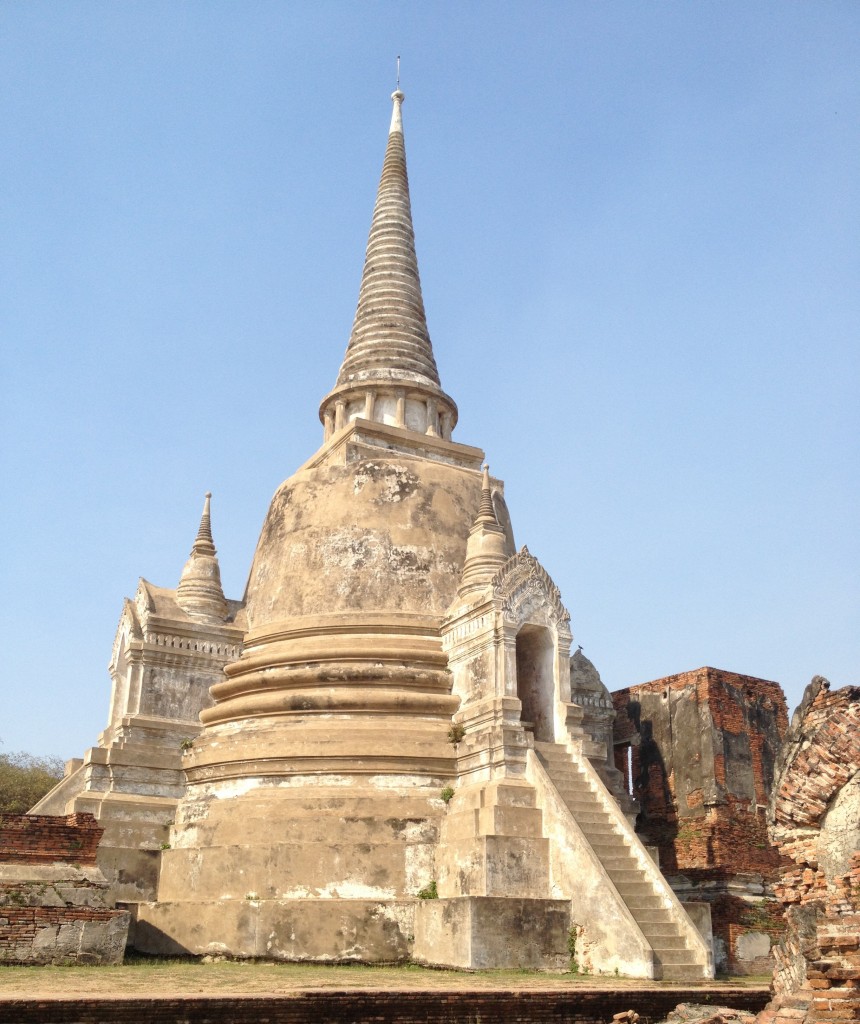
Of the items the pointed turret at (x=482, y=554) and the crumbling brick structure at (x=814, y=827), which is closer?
the crumbling brick structure at (x=814, y=827)

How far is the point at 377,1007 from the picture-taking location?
973 cm

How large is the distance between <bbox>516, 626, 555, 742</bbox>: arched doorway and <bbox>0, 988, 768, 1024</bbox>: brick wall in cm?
560

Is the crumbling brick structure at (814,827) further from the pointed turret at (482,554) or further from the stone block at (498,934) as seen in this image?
the pointed turret at (482,554)

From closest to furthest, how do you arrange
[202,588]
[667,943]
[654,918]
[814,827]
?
[814,827], [667,943], [654,918], [202,588]

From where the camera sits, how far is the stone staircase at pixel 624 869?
1269cm

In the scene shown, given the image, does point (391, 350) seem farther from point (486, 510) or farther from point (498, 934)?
point (498, 934)

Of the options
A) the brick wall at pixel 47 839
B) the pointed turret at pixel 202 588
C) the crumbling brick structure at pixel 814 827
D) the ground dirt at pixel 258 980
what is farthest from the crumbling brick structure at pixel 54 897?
the crumbling brick structure at pixel 814 827

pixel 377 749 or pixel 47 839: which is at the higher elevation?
pixel 377 749

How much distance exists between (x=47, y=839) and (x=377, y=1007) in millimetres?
5987

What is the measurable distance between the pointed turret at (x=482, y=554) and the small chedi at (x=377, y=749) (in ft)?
0.15

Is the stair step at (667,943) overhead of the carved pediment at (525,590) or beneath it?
beneath

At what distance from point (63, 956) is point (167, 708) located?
5.80 metres

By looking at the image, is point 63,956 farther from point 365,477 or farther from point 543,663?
point 365,477

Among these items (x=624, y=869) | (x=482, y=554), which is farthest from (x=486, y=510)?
(x=624, y=869)
